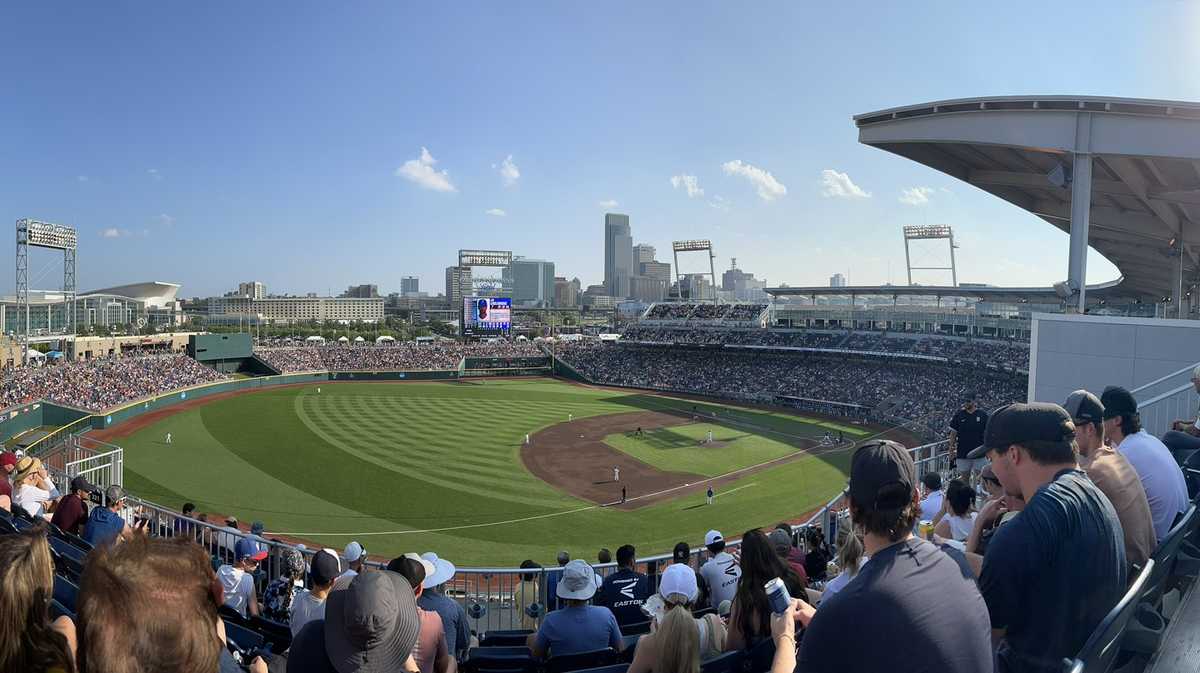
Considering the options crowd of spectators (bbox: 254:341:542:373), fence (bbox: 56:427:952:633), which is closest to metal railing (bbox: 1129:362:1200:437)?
fence (bbox: 56:427:952:633)

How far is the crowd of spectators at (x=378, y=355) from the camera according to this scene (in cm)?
6556

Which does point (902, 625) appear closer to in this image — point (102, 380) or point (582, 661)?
point (582, 661)

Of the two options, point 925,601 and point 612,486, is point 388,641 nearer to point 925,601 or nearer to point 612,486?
point 925,601

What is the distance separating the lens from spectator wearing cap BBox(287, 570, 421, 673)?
3.21 m

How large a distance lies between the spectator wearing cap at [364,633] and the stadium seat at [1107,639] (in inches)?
112

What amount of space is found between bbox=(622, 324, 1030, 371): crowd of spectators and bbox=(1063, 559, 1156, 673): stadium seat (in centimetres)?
3810

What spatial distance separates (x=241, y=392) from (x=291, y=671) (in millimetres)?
57766

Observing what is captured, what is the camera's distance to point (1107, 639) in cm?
234

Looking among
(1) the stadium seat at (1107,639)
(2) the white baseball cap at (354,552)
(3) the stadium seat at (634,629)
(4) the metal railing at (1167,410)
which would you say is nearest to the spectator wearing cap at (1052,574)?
(1) the stadium seat at (1107,639)

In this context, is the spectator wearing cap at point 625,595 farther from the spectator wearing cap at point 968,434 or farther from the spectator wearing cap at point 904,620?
the spectator wearing cap at point 968,434

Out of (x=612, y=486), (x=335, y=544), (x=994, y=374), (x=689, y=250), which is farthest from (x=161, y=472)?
(x=689, y=250)

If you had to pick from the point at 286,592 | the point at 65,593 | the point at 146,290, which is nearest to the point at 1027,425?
the point at 65,593

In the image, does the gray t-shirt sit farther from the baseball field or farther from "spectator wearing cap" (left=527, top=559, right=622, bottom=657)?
the baseball field

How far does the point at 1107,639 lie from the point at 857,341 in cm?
5692
